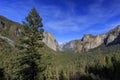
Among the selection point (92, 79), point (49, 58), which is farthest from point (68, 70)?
point (49, 58)

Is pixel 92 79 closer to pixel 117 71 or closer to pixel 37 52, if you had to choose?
pixel 117 71

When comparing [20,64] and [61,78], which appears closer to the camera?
[20,64]

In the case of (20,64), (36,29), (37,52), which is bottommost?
(20,64)

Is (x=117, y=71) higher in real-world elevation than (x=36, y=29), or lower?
lower

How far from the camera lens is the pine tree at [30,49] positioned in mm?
18984

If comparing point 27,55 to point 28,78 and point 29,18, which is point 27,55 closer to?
point 28,78

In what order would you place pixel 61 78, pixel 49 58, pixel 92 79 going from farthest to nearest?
pixel 61 78 → pixel 92 79 → pixel 49 58

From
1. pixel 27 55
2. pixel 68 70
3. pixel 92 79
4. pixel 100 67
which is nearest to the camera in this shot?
pixel 27 55

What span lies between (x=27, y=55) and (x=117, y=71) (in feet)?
237

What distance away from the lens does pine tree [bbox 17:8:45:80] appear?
62.3 feet

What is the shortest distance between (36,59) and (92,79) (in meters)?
66.0

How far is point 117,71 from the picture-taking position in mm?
83750

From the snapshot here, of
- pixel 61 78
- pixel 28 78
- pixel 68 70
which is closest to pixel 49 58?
pixel 28 78

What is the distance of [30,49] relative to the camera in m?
19.0
